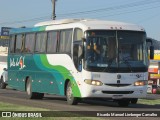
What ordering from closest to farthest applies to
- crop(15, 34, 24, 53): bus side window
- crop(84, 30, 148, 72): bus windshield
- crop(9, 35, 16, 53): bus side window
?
crop(84, 30, 148, 72): bus windshield, crop(15, 34, 24, 53): bus side window, crop(9, 35, 16, 53): bus side window

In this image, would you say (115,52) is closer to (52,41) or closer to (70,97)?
(70,97)

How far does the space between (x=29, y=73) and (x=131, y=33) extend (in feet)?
22.6

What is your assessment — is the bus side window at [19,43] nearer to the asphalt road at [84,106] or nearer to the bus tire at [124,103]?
the asphalt road at [84,106]

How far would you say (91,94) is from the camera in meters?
20.5

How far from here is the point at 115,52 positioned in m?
20.8

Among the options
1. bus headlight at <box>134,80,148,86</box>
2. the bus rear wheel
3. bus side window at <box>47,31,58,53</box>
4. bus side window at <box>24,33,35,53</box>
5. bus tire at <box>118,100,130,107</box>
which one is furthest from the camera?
the bus rear wheel

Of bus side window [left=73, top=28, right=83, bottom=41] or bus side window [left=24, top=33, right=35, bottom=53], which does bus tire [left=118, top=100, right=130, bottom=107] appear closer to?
bus side window [left=73, top=28, right=83, bottom=41]

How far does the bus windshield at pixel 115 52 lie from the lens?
67.5 ft

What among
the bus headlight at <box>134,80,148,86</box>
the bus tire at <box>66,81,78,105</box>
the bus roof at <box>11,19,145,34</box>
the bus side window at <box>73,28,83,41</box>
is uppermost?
the bus roof at <box>11,19,145,34</box>

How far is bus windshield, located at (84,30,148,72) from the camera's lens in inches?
810

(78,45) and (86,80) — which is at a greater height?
(78,45)

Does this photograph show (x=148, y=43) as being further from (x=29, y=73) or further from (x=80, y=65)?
(x=29, y=73)

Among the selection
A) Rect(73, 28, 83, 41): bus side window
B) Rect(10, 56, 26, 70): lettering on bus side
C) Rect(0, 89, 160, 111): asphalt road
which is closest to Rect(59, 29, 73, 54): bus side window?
Rect(73, 28, 83, 41): bus side window

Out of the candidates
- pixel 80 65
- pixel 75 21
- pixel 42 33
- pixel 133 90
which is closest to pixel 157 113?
pixel 133 90
